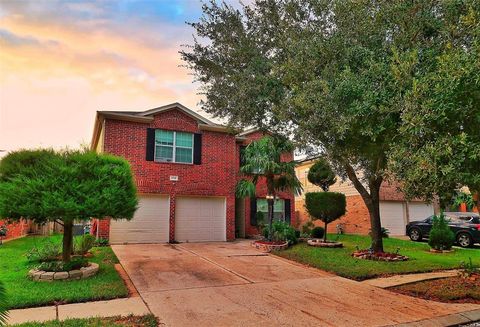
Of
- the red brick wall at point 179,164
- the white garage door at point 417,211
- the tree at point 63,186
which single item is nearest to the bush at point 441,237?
the red brick wall at point 179,164

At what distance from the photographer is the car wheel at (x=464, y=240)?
1612 cm

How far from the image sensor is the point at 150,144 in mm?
15172

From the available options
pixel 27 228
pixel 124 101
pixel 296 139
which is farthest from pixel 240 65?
pixel 27 228

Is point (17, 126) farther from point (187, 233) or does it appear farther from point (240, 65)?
point (240, 65)

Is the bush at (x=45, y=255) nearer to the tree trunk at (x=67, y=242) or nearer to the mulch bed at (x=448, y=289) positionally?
the tree trunk at (x=67, y=242)

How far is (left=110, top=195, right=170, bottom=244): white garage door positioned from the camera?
46.9ft

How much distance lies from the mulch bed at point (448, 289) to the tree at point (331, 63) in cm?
281

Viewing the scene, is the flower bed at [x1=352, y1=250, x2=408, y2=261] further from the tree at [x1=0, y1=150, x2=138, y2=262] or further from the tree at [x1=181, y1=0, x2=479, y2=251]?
the tree at [x1=0, y1=150, x2=138, y2=262]

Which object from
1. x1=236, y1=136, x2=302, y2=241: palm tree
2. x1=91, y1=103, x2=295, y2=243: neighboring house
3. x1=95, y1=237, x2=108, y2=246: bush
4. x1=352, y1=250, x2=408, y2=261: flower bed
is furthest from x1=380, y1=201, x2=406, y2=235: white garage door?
x1=95, y1=237, x2=108, y2=246: bush

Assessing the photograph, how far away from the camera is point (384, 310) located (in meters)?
6.01

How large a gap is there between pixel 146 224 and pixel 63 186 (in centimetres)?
772

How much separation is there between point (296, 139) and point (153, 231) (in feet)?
31.4

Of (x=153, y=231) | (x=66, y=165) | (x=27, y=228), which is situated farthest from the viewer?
(x=27, y=228)

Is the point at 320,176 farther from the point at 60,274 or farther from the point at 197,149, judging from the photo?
the point at 60,274
